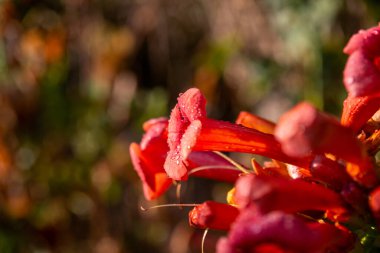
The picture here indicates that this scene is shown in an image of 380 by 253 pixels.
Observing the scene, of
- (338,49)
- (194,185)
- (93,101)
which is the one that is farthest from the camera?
(194,185)

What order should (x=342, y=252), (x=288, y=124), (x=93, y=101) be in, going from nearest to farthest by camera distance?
(x=288, y=124)
(x=342, y=252)
(x=93, y=101)

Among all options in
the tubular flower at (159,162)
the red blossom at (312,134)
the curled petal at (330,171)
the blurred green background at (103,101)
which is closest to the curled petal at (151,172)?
the tubular flower at (159,162)

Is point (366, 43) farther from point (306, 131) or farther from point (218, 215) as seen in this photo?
point (218, 215)

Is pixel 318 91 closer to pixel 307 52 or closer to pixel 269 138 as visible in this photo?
pixel 307 52

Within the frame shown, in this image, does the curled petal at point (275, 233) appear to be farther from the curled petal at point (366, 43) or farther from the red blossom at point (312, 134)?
the curled petal at point (366, 43)

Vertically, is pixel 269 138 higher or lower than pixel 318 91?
higher

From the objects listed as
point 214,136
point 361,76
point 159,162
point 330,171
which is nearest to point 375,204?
point 330,171

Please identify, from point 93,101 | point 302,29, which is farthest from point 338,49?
point 93,101
